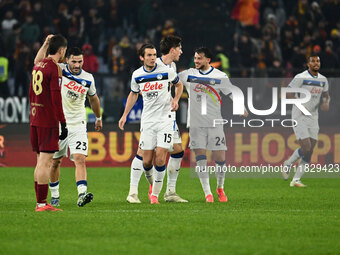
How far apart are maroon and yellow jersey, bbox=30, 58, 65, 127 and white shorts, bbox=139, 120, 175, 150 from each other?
6.35ft

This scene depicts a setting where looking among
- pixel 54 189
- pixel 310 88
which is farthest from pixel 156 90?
pixel 310 88

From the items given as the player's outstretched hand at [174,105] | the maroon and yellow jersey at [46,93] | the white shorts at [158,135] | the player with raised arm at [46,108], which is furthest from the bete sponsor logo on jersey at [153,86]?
the maroon and yellow jersey at [46,93]

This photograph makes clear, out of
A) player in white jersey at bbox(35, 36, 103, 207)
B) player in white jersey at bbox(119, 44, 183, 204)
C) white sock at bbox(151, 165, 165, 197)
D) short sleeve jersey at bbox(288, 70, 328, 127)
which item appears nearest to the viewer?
player in white jersey at bbox(35, 36, 103, 207)

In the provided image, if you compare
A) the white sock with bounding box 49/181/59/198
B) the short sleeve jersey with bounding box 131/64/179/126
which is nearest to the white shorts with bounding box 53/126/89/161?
the white sock with bounding box 49/181/59/198

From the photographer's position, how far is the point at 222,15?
2716 centimetres

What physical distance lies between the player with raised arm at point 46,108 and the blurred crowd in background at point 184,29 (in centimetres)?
1184

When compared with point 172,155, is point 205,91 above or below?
above

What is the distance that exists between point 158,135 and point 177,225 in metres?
2.76

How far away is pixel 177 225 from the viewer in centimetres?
924

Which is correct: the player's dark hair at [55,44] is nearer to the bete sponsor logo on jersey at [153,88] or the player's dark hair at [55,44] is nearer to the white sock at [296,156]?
the bete sponsor logo on jersey at [153,88]

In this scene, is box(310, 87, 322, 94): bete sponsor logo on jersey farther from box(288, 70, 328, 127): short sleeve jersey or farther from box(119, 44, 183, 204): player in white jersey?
box(119, 44, 183, 204): player in white jersey

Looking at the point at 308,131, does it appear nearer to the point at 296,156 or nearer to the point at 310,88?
the point at 296,156

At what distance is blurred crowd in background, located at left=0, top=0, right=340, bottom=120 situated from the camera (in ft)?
77.5

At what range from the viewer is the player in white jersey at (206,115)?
1245 cm
